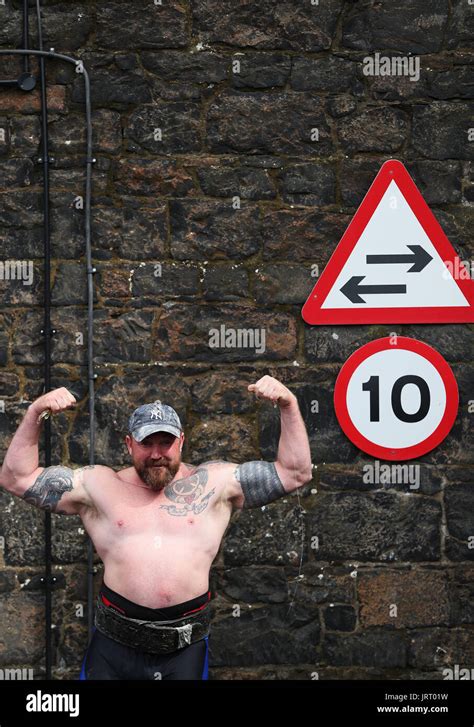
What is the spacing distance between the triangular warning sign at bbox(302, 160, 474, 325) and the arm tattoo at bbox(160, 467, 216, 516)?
1.36m

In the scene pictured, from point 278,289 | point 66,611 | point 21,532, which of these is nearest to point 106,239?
point 278,289

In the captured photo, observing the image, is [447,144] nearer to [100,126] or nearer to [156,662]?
[100,126]

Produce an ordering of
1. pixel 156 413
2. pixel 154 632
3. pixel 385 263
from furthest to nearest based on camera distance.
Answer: pixel 385 263, pixel 156 413, pixel 154 632

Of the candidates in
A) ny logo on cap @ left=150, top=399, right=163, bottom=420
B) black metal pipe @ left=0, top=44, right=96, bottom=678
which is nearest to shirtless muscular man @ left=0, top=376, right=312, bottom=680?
ny logo on cap @ left=150, top=399, right=163, bottom=420

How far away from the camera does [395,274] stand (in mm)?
5535

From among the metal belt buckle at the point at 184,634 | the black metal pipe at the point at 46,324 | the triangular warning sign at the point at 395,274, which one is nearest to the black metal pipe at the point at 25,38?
the black metal pipe at the point at 46,324

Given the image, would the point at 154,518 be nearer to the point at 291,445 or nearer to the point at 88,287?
the point at 291,445

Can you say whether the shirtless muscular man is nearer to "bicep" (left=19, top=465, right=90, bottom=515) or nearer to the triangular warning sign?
"bicep" (left=19, top=465, right=90, bottom=515)

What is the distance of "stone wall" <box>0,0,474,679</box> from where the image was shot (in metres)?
5.56

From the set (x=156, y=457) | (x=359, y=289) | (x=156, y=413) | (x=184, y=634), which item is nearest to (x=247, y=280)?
(x=359, y=289)

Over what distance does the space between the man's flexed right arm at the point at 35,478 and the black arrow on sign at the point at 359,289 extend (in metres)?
1.70

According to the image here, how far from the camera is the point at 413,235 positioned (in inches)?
218

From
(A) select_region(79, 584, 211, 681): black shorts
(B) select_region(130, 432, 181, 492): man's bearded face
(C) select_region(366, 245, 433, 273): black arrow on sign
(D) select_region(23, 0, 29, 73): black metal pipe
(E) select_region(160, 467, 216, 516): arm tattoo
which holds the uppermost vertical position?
(D) select_region(23, 0, 29, 73): black metal pipe

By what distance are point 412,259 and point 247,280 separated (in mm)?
825
